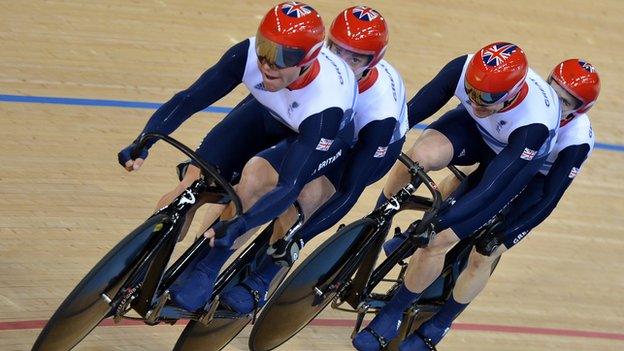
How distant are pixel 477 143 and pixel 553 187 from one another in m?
0.40

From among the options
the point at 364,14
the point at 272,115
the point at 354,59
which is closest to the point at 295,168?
the point at 272,115

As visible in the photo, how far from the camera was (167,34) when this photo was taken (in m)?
7.98

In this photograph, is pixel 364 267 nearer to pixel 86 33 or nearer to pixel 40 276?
pixel 40 276

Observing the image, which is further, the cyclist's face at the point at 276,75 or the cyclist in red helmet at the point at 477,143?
the cyclist in red helmet at the point at 477,143

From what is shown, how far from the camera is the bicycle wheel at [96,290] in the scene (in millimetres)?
4410

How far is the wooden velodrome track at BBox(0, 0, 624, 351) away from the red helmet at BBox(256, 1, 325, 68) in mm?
1662

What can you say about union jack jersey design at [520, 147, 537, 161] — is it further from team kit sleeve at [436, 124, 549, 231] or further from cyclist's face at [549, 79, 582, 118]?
cyclist's face at [549, 79, 582, 118]

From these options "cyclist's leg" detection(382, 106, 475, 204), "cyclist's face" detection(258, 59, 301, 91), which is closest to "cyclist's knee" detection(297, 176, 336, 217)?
"cyclist's leg" detection(382, 106, 475, 204)

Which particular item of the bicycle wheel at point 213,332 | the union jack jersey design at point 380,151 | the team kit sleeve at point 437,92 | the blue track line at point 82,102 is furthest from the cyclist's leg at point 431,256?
the blue track line at point 82,102

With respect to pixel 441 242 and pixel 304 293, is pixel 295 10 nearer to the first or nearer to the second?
pixel 304 293

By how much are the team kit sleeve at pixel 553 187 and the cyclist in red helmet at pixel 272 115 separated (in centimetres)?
98

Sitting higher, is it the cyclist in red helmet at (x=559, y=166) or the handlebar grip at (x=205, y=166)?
the handlebar grip at (x=205, y=166)

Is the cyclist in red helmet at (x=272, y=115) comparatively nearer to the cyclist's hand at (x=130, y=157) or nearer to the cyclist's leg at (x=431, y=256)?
the cyclist's hand at (x=130, y=157)

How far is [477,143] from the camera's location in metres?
5.54
